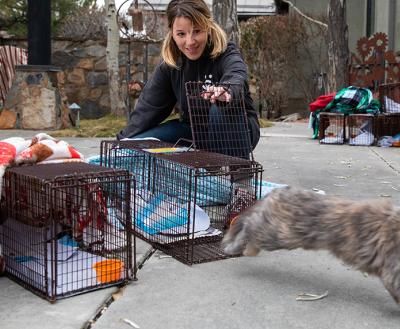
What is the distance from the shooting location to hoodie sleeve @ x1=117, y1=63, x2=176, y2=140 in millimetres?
4039

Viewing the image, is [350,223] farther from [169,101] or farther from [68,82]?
[68,82]

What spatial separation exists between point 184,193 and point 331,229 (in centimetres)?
114

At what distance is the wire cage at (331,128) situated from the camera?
7891mm

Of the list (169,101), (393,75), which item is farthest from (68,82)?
(169,101)

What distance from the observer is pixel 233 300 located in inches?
89.3

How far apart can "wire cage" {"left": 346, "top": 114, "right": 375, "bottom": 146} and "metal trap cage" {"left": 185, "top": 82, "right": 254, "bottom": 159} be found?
4.55 metres

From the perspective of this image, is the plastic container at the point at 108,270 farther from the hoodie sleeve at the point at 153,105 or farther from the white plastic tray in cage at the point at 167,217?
the hoodie sleeve at the point at 153,105

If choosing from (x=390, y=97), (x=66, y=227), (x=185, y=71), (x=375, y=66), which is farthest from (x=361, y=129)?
(x=66, y=227)

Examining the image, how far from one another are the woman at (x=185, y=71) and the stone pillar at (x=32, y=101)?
4.63m

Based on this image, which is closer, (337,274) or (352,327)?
(352,327)

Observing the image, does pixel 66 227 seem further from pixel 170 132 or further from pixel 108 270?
pixel 170 132

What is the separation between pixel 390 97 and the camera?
7.95m

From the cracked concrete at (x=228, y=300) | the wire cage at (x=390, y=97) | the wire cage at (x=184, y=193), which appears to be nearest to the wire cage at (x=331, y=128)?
the wire cage at (x=390, y=97)

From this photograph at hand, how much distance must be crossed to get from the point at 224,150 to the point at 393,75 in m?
5.79
